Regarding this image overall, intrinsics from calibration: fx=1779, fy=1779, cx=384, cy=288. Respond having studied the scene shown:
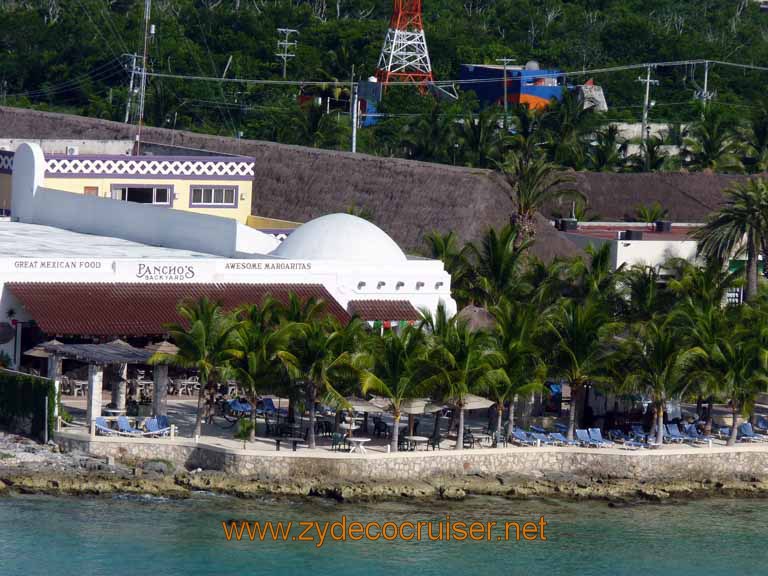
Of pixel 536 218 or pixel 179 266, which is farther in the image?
pixel 536 218

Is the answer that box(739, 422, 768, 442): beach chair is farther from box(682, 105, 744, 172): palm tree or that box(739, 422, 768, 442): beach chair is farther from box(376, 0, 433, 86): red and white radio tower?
box(376, 0, 433, 86): red and white radio tower

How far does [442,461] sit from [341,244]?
10529 mm

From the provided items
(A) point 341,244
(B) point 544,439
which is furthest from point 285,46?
(B) point 544,439

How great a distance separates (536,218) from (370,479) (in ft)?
66.3

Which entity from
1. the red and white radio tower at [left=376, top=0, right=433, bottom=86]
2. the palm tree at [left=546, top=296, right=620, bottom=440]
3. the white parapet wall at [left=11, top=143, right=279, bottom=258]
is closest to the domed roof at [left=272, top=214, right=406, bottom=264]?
the white parapet wall at [left=11, top=143, right=279, bottom=258]

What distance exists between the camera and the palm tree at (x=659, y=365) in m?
45.7

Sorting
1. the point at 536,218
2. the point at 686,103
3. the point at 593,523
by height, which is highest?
the point at 686,103

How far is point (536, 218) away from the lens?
61.3 m

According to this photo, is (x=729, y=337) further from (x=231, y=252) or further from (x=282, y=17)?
(x=282, y=17)

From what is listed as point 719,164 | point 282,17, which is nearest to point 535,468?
point 719,164

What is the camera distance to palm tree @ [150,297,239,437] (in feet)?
143

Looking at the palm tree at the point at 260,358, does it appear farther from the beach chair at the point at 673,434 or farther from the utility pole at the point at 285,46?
the utility pole at the point at 285,46

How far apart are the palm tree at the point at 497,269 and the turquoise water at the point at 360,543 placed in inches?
415

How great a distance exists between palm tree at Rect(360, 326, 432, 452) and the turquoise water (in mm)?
2828
